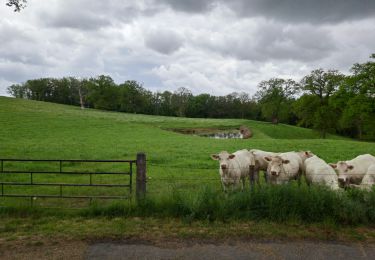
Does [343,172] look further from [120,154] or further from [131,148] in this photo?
[131,148]

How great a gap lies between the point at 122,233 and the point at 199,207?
200 centimetres

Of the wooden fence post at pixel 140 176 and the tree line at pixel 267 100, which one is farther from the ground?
the tree line at pixel 267 100

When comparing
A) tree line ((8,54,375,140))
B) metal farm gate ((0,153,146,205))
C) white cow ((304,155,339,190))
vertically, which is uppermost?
tree line ((8,54,375,140))

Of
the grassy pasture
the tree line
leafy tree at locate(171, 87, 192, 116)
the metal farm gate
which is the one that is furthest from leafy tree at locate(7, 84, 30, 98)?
the metal farm gate

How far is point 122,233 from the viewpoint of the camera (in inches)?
287

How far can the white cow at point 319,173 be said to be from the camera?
10.5m

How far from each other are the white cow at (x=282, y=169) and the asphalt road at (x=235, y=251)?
422cm

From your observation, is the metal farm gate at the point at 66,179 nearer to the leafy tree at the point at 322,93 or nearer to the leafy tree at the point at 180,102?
the leafy tree at the point at 322,93

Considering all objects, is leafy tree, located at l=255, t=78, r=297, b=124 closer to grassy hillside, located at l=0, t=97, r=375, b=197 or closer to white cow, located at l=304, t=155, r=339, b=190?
grassy hillside, located at l=0, t=97, r=375, b=197

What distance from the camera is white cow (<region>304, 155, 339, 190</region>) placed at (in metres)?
10.5

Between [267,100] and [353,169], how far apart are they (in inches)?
2462

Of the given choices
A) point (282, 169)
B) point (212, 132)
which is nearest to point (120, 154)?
point (282, 169)

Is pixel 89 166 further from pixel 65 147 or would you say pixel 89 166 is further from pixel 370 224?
pixel 370 224

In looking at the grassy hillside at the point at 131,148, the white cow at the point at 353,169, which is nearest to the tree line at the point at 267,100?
the grassy hillside at the point at 131,148
